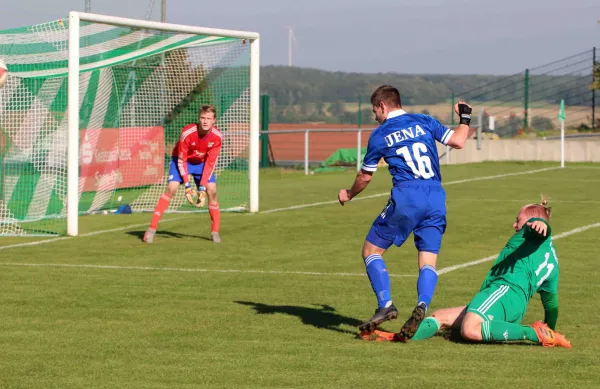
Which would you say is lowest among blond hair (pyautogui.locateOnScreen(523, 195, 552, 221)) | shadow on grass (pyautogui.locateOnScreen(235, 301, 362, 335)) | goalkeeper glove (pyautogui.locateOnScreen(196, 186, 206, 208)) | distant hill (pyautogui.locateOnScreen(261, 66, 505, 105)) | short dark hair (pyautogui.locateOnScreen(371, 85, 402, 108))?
shadow on grass (pyautogui.locateOnScreen(235, 301, 362, 335))

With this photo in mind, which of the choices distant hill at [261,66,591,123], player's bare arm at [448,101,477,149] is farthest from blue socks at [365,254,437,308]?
distant hill at [261,66,591,123]

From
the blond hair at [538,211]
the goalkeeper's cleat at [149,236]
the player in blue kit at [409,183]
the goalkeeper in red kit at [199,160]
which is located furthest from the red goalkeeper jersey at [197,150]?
the blond hair at [538,211]

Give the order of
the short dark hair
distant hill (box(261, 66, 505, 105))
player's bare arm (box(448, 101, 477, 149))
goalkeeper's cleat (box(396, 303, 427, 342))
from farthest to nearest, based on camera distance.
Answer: distant hill (box(261, 66, 505, 105)) < the short dark hair < player's bare arm (box(448, 101, 477, 149)) < goalkeeper's cleat (box(396, 303, 427, 342))

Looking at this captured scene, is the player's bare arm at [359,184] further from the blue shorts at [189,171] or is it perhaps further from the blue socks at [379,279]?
the blue shorts at [189,171]

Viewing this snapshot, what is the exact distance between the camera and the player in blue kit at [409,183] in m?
8.34

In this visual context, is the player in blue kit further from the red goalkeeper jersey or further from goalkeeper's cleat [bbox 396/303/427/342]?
the red goalkeeper jersey

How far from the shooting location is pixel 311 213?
19.2 metres

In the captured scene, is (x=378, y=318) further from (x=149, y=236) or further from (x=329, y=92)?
(x=329, y=92)

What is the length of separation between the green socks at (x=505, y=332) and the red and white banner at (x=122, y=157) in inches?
477

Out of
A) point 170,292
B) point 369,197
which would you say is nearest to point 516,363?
point 170,292

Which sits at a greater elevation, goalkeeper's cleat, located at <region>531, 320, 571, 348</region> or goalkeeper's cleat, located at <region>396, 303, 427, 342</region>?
→ goalkeeper's cleat, located at <region>396, 303, 427, 342</region>

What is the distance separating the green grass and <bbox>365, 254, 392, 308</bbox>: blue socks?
1.38 ft

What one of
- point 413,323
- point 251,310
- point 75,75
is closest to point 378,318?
point 413,323

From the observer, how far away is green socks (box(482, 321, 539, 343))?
26.3ft
